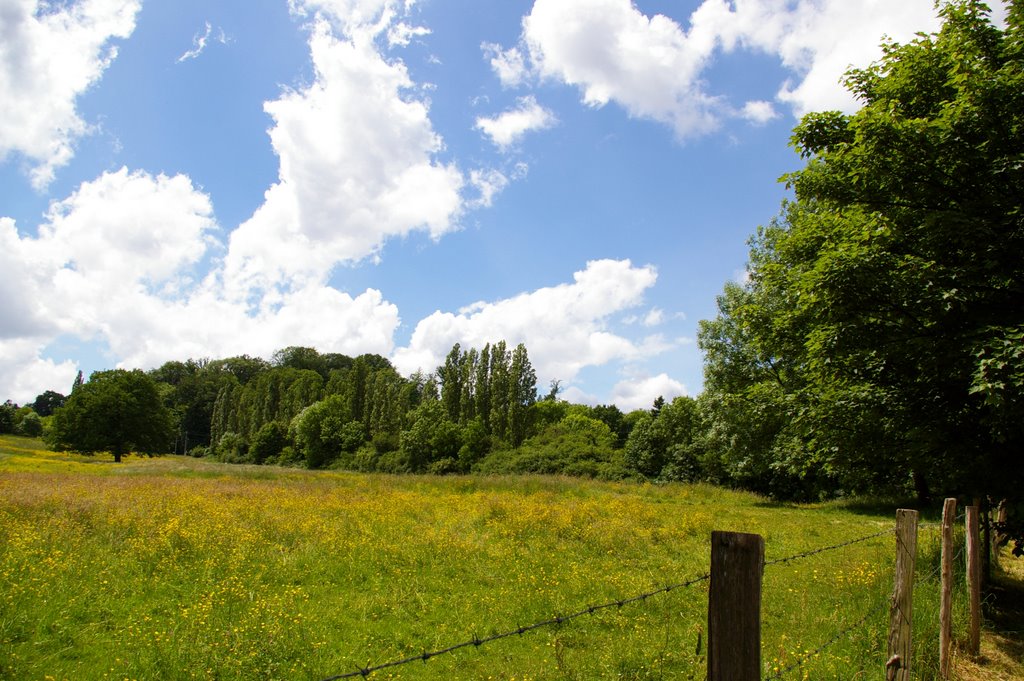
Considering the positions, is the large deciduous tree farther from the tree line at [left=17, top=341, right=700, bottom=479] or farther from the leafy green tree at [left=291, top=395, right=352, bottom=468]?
the leafy green tree at [left=291, top=395, right=352, bottom=468]

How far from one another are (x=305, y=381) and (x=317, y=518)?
9685 centimetres

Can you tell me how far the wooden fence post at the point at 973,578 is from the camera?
6.43m

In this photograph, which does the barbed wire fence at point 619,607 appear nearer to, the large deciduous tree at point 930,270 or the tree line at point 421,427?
the large deciduous tree at point 930,270

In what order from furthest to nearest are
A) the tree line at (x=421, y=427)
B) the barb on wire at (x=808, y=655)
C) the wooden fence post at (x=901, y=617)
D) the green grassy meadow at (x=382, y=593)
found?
the tree line at (x=421, y=427) → the green grassy meadow at (x=382, y=593) → the barb on wire at (x=808, y=655) → the wooden fence post at (x=901, y=617)

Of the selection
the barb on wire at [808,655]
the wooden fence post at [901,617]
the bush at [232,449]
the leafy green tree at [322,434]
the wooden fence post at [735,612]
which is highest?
the wooden fence post at [735,612]

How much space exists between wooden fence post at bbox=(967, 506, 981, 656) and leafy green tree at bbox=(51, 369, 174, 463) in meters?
70.4

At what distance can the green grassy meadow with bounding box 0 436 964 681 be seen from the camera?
6285 millimetres

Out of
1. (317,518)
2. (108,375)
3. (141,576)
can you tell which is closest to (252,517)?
(317,518)

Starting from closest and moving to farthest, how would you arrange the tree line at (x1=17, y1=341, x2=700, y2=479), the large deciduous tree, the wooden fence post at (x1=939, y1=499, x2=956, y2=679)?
the wooden fence post at (x1=939, y1=499, x2=956, y2=679)
the large deciduous tree
the tree line at (x1=17, y1=341, x2=700, y2=479)

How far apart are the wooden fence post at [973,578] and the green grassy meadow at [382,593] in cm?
47

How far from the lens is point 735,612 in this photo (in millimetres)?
2473

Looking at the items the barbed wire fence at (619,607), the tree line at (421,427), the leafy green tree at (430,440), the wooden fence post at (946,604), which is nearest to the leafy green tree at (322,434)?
the tree line at (421,427)

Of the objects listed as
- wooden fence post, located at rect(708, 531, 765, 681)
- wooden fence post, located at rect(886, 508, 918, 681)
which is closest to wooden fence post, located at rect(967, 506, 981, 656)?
wooden fence post, located at rect(886, 508, 918, 681)

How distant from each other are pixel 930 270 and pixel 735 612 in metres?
7.99
